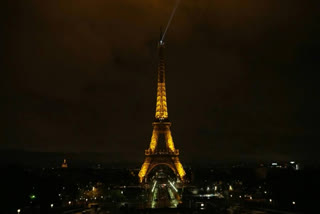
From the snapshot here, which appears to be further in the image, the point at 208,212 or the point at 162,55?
the point at 162,55

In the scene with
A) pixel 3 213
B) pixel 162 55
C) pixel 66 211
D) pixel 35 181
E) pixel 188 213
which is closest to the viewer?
pixel 3 213

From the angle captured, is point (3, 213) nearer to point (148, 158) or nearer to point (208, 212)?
point (208, 212)

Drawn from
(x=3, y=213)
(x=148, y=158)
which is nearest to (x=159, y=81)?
(x=148, y=158)

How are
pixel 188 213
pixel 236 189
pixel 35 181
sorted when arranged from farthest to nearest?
pixel 236 189 < pixel 35 181 < pixel 188 213

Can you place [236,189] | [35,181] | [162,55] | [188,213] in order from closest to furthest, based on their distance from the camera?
[188,213] < [35,181] < [236,189] < [162,55]

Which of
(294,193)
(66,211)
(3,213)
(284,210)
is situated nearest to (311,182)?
(294,193)

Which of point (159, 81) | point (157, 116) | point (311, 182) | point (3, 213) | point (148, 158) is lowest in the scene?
point (3, 213)

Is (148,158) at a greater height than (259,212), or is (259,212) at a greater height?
(148,158)

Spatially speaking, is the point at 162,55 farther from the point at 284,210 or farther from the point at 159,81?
the point at 284,210

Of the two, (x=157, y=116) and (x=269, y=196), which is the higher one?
(x=157, y=116)
